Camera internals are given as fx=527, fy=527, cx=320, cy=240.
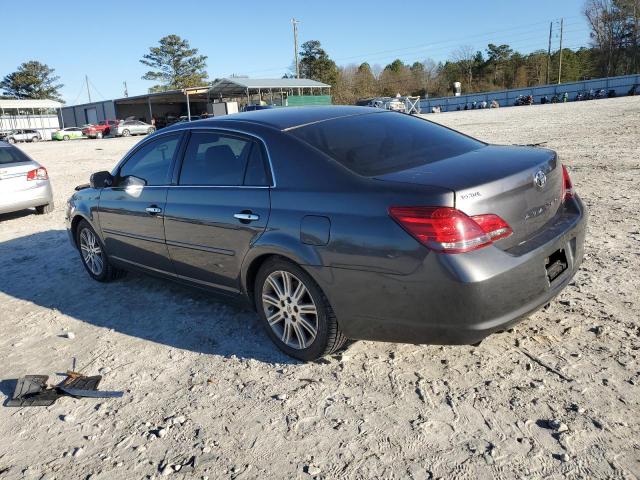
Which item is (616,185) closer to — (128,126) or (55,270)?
(55,270)

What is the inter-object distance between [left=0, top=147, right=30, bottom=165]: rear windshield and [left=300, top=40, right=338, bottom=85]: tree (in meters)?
80.4

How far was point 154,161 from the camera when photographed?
4.67 meters

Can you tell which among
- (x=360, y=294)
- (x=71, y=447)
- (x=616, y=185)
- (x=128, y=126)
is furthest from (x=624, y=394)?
(x=128, y=126)

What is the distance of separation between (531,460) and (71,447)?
238 centimetres

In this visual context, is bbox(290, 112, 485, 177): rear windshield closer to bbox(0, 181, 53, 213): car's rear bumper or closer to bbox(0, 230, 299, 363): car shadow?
bbox(0, 230, 299, 363): car shadow

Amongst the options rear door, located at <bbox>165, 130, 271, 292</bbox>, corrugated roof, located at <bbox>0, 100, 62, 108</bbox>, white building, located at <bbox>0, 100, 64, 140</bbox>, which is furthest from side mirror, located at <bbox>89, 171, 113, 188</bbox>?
corrugated roof, located at <bbox>0, 100, 62, 108</bbox>

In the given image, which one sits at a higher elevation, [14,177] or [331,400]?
[14,177]

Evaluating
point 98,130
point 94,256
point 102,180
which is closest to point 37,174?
point 94,256

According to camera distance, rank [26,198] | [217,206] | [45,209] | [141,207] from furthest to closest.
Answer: [45,209] < [26,198] < [141,207] < [217,206]

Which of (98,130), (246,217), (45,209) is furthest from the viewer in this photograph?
(98,130)

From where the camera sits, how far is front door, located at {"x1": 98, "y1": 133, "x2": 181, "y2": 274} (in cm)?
445

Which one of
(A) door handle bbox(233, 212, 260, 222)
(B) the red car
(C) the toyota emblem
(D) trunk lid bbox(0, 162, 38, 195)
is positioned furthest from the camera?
(B) the red car

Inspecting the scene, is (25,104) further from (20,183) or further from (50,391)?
(50,391)

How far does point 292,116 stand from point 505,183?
67.9 inches
